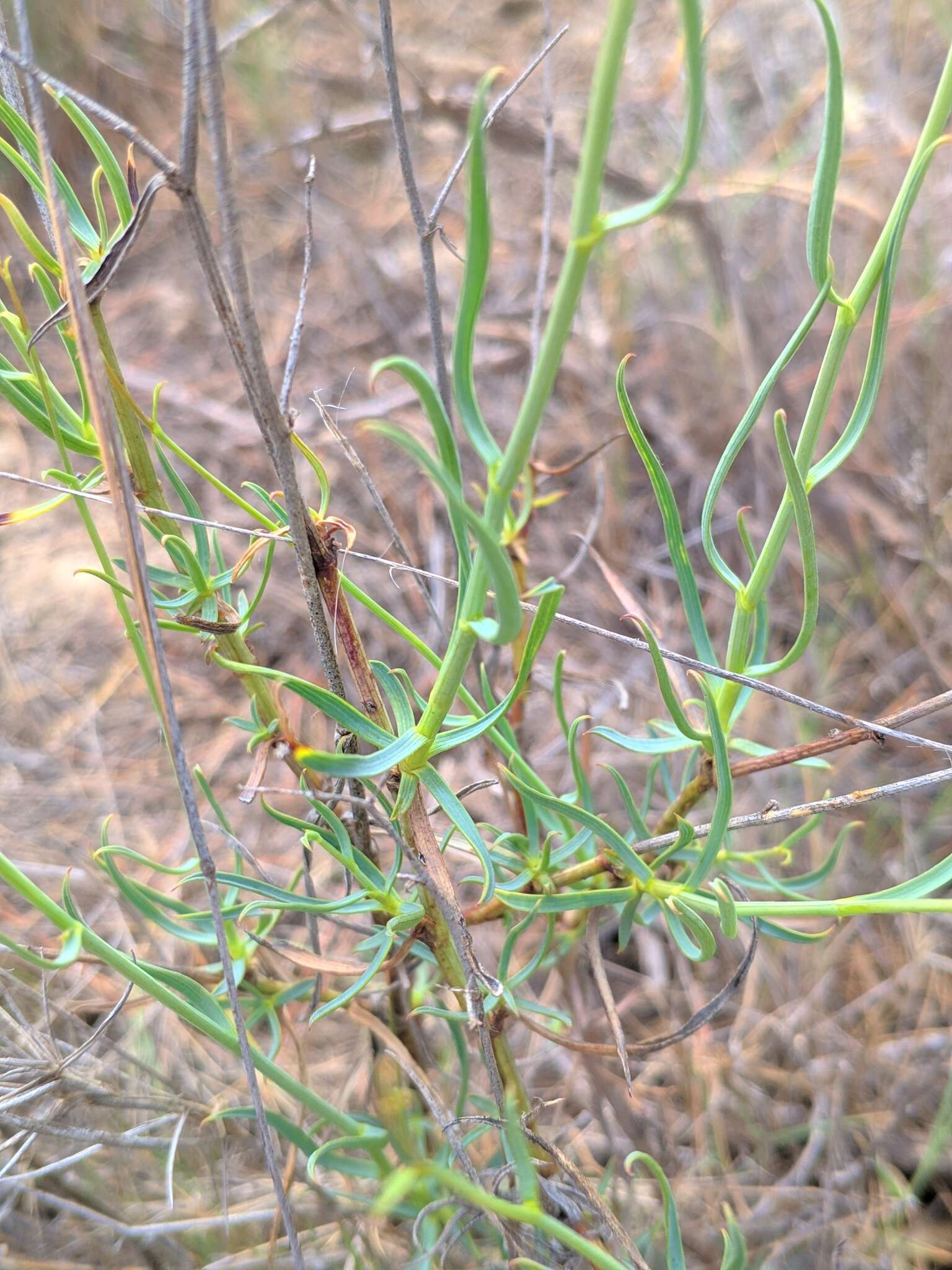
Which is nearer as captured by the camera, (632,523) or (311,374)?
(632,523)

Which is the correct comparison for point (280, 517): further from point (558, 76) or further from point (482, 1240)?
point (558, 76)

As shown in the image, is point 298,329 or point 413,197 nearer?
point 298,329

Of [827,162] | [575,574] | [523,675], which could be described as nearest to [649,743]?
[523,675]

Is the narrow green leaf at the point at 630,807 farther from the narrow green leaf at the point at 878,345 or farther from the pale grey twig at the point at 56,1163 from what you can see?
the pale grey twig at the point at 56,1163

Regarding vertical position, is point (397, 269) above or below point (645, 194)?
above

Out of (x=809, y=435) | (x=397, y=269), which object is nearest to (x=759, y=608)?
(x=809, y=435)

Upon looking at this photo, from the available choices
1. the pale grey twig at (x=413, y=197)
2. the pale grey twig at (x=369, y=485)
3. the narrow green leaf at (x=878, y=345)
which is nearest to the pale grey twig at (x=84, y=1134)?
the pale grey twig at (x=369, y=485)

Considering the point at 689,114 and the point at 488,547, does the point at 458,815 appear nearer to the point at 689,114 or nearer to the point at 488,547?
the point at 488,547

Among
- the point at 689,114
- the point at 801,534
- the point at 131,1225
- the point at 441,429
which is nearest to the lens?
the point at 689,114
